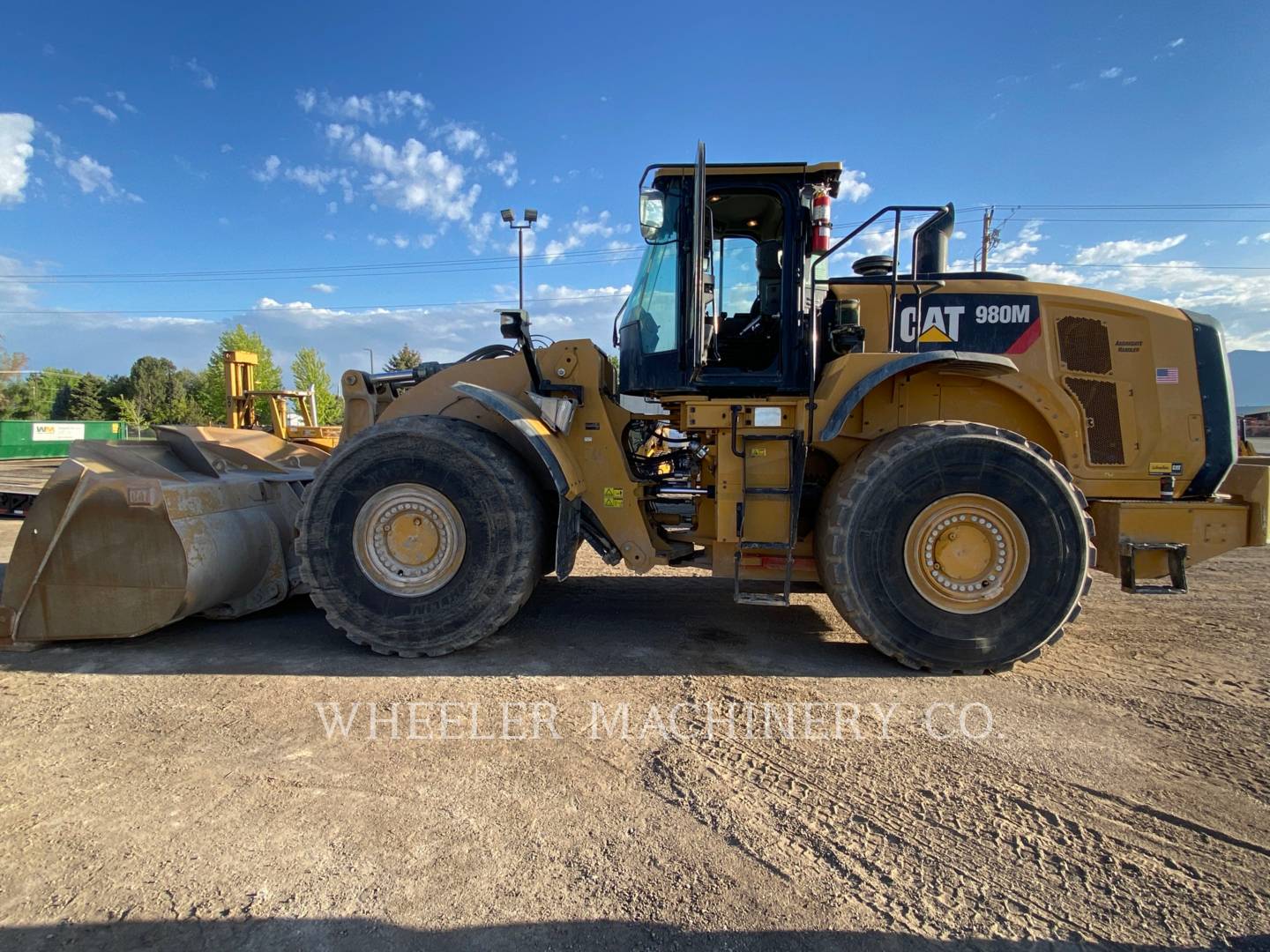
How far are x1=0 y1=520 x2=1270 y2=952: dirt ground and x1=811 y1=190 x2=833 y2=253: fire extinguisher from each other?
101 inches

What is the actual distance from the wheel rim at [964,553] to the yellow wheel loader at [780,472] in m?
0.01

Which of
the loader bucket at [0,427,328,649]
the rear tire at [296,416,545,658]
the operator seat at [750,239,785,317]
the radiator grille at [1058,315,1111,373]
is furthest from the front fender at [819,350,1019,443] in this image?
the loader bucket at [0,427,328,649]

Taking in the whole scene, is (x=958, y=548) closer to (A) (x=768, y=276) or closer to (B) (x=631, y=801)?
(A) (x=768, y=276)

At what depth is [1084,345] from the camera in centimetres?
440

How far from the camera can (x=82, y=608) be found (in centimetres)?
412

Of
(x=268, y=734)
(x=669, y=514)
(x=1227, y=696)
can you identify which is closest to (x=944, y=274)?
(x=669, y=514)

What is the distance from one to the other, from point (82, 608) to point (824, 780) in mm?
4424

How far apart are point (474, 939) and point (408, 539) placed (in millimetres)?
2701

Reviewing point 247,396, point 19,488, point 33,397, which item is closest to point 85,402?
point 33,397

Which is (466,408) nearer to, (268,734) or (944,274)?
(268,734)

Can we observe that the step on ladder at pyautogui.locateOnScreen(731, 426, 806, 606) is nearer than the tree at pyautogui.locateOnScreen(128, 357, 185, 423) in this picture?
Yes

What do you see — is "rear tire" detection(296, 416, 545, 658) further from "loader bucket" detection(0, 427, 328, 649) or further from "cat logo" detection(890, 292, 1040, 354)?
"cat logo" detection(890, 292, 1040, 354)

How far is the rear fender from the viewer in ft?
13.5

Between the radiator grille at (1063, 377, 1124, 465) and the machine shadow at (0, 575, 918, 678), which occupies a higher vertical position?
the radiator grille at (1063, 377, 1124, 465)
